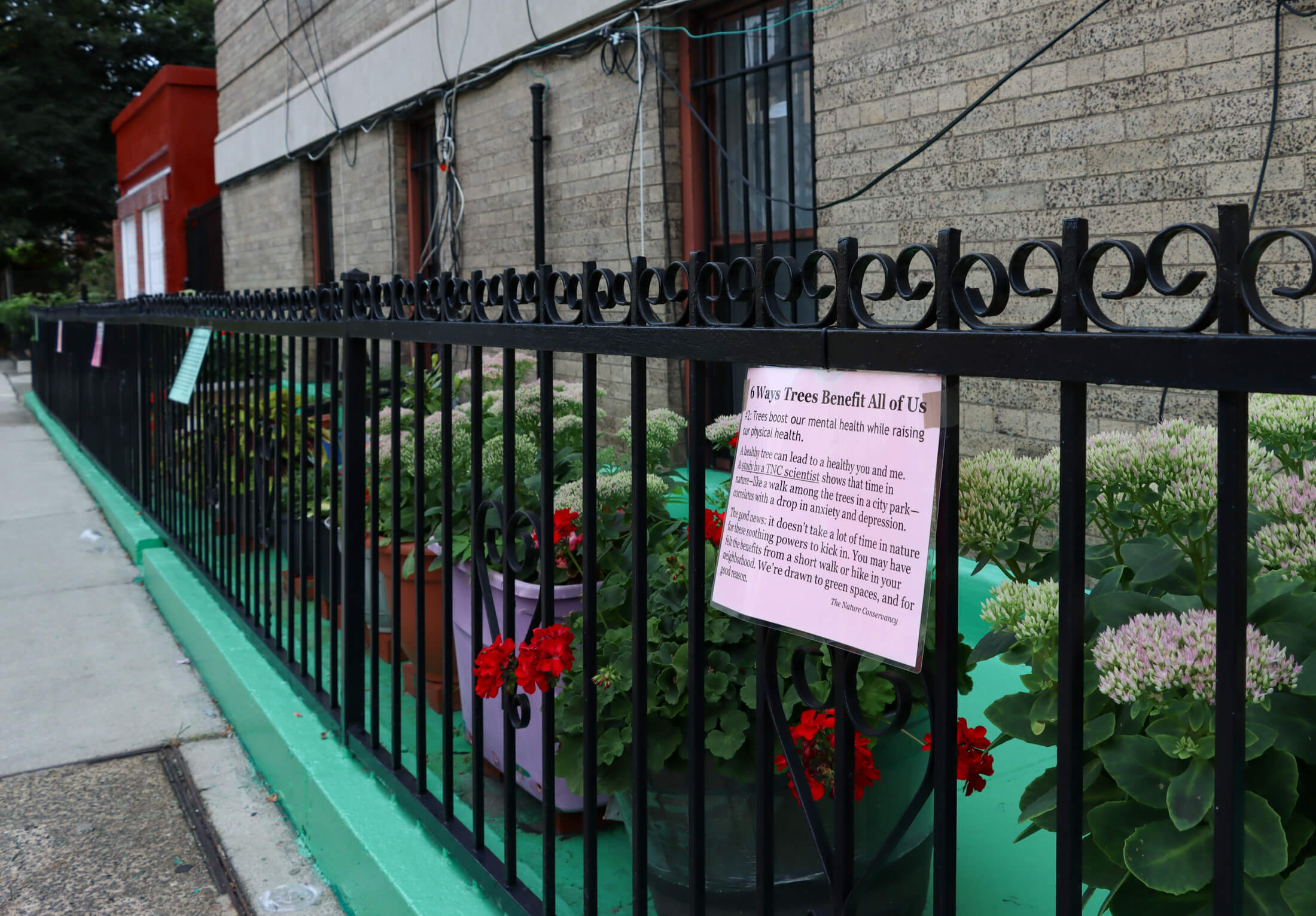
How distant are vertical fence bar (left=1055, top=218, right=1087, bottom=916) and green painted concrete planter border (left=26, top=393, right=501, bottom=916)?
1.36m

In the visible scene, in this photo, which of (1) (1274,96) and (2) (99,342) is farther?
(2) (99,342)

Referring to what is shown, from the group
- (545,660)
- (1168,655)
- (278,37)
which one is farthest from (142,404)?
(278,37)

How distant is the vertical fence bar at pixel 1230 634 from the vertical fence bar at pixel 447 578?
153cm

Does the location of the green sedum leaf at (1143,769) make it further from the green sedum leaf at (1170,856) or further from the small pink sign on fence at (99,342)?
the small pink sign on fence at (99,342)

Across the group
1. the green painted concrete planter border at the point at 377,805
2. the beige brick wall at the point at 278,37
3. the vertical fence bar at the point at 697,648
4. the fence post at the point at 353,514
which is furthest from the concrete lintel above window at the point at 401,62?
the vertical fence bar at the point at 697,648

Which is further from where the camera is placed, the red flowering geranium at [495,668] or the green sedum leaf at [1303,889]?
the red flowering geranium at [495,668]

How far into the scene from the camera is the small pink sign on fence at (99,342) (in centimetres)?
691

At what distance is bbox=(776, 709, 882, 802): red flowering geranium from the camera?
159 centimetres

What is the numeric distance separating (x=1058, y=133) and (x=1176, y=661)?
3299 mm

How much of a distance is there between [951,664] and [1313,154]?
9.06 ft

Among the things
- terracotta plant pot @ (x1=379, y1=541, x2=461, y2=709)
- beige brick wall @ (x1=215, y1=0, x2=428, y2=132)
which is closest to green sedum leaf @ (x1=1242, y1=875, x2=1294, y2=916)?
terracotta plant pot @ (x1=379, y1=541, x2=461, y2=709)

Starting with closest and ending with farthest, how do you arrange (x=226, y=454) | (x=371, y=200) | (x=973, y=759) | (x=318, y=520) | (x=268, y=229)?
1. (x=973, y=759)
2. (x=318, y=520)
3. (x=226, y=454)
4. (x=371, y=200)
5. (x=268, y=229)

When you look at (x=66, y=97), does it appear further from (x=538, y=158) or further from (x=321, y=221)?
(x=538, y=158)

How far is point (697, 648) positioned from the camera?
1.64 meters
